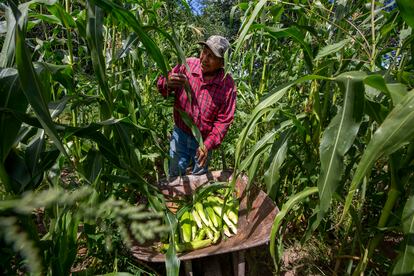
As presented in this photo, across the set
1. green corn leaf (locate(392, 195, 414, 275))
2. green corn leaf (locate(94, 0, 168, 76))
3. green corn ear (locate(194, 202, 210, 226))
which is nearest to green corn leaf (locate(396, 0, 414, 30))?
green corn leaf (locate(392, 195, 414, 275))

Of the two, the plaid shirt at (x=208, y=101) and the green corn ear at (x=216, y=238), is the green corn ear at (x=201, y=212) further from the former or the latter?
the plaid shirt at (x=208, y=101)

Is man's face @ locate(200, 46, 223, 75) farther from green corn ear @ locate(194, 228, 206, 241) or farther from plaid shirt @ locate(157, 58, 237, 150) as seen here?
green corn ear @ locate(194, 228, 206, 241)

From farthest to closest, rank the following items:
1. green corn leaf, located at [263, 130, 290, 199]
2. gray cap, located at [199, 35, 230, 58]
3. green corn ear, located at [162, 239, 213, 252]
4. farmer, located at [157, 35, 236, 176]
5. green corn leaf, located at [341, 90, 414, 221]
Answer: farmer, located at [157, 35, 236, 176], gray cap, located at [199, 35, 230, 58], green corn ear, located at [162, 239, 213, 252], green corn leaf, located at [263, 130, 290, 199], green corn leaf, located at [341, 90, 414, 221]

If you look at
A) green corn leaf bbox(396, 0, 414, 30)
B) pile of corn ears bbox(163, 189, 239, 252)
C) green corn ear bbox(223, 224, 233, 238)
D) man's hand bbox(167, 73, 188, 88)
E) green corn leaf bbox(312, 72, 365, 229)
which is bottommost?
green corn ear bbox(223, 224, 233, 238)

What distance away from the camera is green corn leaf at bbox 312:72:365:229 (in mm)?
811

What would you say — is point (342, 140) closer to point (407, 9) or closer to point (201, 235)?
point (407, 9)

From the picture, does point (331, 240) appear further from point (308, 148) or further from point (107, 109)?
point (107, 109)

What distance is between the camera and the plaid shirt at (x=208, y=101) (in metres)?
2.39

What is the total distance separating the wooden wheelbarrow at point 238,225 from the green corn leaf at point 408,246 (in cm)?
61

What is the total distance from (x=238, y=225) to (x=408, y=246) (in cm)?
116

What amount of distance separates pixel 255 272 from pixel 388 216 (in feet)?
3.21

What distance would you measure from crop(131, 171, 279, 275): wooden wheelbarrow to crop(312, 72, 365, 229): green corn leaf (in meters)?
0.70

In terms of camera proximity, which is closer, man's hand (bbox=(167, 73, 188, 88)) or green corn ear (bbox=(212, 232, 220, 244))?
green corn ear (bbox=(212, 232, 220, 244))

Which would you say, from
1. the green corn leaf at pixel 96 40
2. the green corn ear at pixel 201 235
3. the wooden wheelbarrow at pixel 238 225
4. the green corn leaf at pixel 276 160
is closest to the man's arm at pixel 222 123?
the wooden wheelbarrow at pixel 238 225
